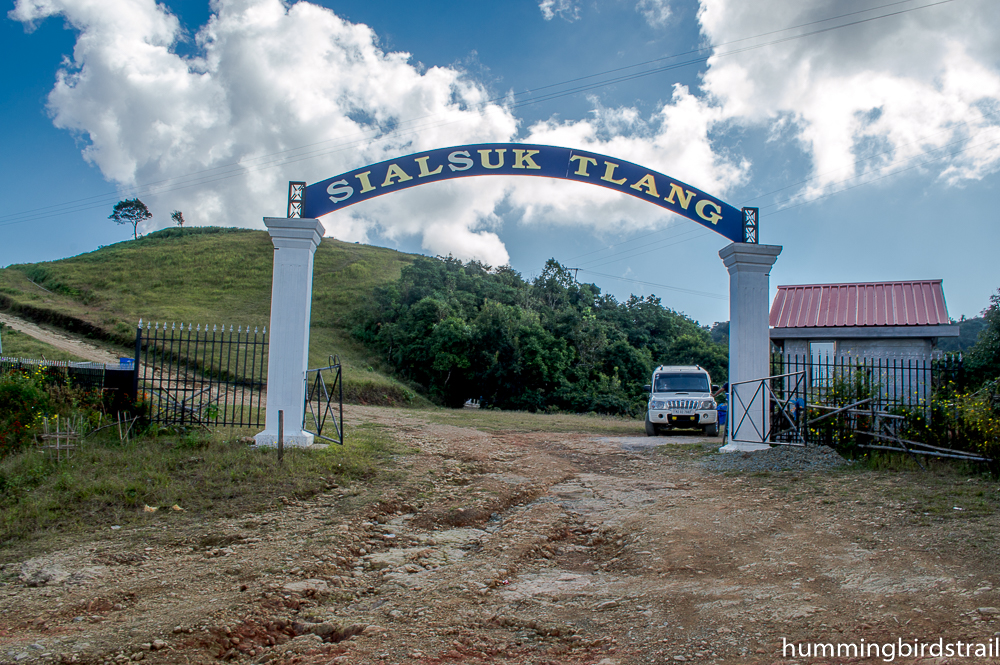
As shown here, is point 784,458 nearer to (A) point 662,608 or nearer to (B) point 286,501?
(A) point 662,608

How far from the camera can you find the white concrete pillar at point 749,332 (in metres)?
10.3

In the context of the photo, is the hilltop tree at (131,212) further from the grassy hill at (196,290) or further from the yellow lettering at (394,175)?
the yellow lettering at (394,175)

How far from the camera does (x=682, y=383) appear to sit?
15.5m

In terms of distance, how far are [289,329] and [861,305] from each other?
1589cm

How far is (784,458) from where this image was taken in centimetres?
915

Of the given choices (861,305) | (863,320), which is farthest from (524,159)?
(861,305)

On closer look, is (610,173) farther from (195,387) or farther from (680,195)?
(195,387)

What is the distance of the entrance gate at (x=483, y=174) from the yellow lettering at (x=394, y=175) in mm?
19

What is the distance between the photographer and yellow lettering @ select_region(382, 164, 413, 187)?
34.9 ft

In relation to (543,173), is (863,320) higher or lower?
lower

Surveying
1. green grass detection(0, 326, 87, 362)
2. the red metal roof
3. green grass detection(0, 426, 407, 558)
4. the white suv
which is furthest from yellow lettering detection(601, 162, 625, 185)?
green grass detection(0, 326, 87, 362)

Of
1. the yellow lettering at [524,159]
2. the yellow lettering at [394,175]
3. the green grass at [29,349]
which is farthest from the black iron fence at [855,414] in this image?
the green grass at [29,349]

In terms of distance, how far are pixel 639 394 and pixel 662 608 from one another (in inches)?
→ 1076

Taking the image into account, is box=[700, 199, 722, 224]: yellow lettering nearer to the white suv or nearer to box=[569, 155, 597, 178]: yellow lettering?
box=[569, 155, 597, 178]: yellow lettering
